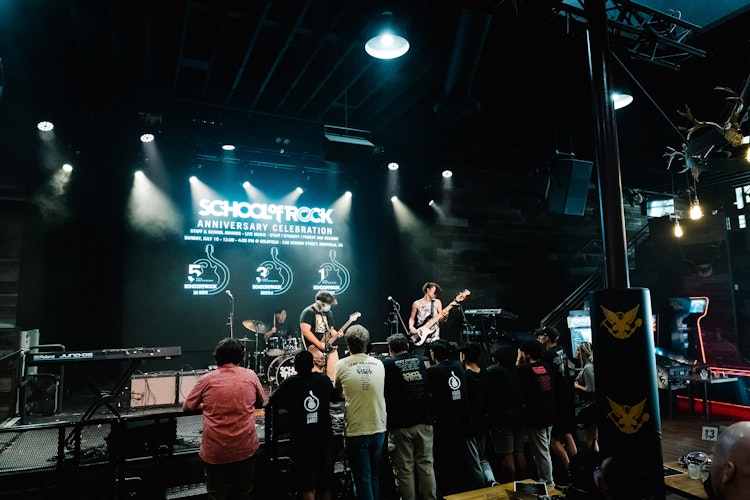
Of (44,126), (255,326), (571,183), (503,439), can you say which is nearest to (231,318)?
(255,326)

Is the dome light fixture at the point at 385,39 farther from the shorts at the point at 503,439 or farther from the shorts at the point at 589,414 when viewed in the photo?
the shorts at the point at 589,414

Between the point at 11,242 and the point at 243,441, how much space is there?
259 inches

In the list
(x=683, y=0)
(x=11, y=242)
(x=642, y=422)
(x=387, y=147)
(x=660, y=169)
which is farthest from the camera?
(x=660, y=169)

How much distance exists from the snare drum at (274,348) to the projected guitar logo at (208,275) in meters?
1.64

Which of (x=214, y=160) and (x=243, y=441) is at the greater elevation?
(x=214, y=160)

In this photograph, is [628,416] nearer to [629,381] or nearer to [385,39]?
[629,381]

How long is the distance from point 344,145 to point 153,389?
467 cm

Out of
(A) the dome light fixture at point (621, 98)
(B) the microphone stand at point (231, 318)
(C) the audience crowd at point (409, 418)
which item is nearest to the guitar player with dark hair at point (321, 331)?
(B) the microphone stand at point (231, 318)

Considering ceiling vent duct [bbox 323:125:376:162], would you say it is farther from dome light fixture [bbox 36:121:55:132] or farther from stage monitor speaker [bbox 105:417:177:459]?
stage monitor speaker [bbox 105:417:177:459]

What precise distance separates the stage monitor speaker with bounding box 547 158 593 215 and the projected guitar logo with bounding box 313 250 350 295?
14.7ft

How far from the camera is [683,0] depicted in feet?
20.4

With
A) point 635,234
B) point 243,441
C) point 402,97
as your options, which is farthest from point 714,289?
point 243,441

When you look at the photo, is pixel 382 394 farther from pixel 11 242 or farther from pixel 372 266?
pixel 11 242

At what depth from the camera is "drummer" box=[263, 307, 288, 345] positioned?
8297mm
